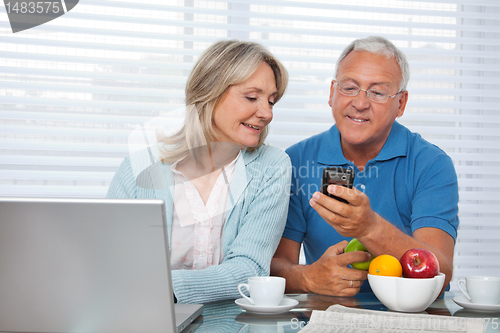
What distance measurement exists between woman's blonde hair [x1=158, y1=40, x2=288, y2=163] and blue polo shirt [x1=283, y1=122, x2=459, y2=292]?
0.74 feet

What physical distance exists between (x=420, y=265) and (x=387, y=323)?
0.65 ft

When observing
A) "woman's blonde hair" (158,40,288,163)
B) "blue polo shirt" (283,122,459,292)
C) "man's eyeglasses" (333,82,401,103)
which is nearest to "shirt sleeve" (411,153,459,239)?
"blue polo shirt" (283,122,459,292)

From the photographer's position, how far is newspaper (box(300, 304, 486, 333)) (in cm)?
72

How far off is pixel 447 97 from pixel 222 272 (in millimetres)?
1776

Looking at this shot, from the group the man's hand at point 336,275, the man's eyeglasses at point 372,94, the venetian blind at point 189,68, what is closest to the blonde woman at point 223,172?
the man's hand at point 336,275

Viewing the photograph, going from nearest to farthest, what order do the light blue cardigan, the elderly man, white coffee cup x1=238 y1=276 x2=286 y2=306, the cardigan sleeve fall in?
1. white coffee cup x1=238 y1=276 x2=286 y2=306
2. the cardigan sleeve
3. the light blue cardigan
4. the elderly man

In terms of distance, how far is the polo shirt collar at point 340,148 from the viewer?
151 cm

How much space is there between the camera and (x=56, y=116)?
6.59ft

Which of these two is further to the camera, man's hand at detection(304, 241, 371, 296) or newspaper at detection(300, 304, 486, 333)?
man's hand at detection(304, 241, 371, 296)

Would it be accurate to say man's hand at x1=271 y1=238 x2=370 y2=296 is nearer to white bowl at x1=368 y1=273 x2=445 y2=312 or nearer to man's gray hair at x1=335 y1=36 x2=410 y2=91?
white bowl at x1=368 y1=273 x2=445 y2=312

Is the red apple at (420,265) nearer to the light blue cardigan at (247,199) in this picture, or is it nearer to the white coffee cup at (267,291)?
the white coffee cup at (267,291)

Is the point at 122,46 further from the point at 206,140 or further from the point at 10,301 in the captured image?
the point at 10,301

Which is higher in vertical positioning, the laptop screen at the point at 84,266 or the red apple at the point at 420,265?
the laptop screen at the point at 84,266

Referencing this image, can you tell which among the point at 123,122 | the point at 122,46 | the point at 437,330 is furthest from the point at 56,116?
the point at 437,330
